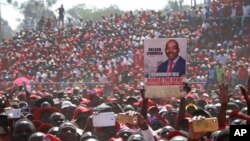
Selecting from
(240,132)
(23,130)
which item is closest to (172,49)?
(23,130)

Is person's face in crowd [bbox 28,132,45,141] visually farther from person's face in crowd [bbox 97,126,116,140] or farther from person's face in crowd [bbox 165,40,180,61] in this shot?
person's face in crowd [bbox 165,40,180,61]

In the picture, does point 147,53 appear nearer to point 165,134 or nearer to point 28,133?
point 165,134

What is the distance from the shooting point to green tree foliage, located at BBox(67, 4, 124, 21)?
93.6m

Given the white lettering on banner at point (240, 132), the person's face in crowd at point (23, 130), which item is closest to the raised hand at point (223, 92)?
the white lettering on banner at point (240, 132)

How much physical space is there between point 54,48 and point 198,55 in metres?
8.26

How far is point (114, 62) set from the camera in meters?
25.1

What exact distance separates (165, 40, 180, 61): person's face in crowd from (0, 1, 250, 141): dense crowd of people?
0.98m

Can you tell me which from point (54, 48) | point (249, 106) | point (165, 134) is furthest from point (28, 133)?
point (54, 48)

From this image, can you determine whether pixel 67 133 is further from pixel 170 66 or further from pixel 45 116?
pixel 45 116

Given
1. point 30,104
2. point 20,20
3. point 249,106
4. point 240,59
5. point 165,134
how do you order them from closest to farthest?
point 249,106
point 165,134
point 30,104
point 240,59
point 20,20

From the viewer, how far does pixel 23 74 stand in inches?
1021

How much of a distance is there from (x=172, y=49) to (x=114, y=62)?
1718cm

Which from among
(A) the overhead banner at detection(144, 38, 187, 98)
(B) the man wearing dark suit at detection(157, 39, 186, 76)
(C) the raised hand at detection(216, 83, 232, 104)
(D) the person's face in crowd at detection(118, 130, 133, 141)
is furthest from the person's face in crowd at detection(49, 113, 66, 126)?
(C) the raised hand at detection(216, 83, 232, 104)

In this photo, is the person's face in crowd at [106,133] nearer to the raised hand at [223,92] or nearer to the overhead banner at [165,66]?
the overhead banner at [165,66]
